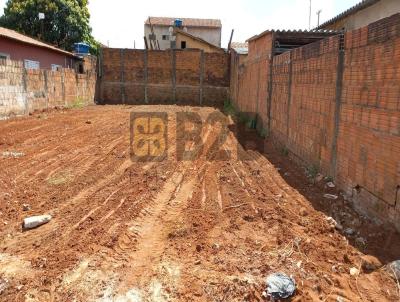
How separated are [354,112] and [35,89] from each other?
43.2 ft

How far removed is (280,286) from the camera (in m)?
3.10

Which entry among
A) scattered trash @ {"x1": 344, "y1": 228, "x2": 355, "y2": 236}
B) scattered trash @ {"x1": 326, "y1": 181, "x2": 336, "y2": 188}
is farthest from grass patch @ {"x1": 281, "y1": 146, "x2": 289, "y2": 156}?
scattered trash @ {"x1": 344, "y1": 228, "x2": 355, "y2": 236}

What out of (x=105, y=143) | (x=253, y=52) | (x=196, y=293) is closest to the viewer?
(x=196, y=293)

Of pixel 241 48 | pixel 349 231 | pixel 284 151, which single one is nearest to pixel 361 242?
pixel 349 231

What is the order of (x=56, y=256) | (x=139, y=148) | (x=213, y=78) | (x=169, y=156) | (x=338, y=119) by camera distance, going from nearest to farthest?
(x=56, y=256)
(x=338, y=119)
(x=169, y=156)
(x=139, y=148)
(x=213, y=78)

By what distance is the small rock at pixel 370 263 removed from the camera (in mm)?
3437

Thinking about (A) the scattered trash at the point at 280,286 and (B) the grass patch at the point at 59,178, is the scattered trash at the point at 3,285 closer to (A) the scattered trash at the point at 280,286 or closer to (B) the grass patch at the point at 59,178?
(A) the scattered trash at the point at 280,286

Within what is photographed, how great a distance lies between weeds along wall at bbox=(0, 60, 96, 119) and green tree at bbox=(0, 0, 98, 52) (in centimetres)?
786

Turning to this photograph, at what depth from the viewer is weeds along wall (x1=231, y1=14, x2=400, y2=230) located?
12.9 ft

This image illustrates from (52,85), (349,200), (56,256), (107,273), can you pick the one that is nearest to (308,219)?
(349,200)

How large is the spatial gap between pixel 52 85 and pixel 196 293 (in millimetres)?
15032

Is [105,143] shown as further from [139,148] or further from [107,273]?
[107,273]

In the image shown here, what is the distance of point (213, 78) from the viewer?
2328 centimetres

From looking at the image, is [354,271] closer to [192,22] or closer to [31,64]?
[31,64]
